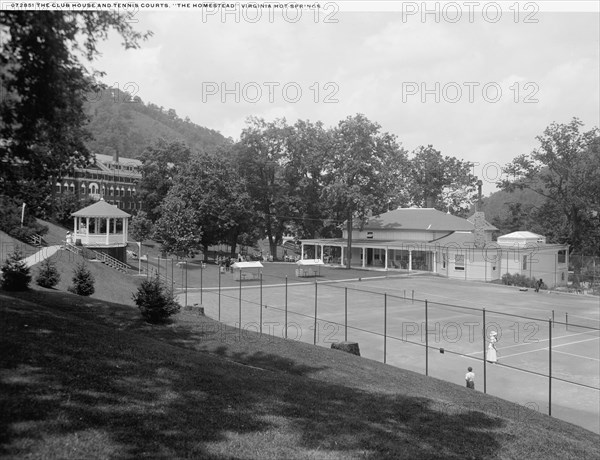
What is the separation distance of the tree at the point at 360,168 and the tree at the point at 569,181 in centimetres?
1436

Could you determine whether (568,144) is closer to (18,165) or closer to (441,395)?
(441,395)

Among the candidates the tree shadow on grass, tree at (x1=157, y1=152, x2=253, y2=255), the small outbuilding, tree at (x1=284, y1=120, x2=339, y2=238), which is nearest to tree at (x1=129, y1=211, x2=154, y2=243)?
tree at (x1=157, y1=152, x2=253, y2=255)

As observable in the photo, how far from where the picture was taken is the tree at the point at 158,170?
68.5 meters

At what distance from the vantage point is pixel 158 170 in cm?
6969

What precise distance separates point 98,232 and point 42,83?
3261cm

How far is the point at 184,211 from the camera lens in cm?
5238

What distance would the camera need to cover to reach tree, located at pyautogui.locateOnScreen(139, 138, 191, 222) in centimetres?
6850

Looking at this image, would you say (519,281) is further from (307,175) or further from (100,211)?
(100,211)

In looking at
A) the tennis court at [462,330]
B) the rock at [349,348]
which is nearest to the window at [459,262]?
the tennis court at [462,330]

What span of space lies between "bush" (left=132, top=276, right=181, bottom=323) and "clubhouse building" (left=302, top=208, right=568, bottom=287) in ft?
136

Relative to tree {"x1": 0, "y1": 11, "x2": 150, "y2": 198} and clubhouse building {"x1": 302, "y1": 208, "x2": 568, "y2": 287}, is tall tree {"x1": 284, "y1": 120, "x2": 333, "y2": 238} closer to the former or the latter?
clubhouse building {"x1": 302, "y1": 208, "x2": 568, "y2": 287}

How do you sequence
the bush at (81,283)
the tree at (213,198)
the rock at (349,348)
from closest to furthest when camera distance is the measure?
the rock at (349,348), the bush at (81,283), the tree at (213,198)

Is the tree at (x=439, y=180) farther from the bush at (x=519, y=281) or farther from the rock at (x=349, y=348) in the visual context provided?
the rock at (x=349, y=348)

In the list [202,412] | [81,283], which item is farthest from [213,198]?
[202,412]
